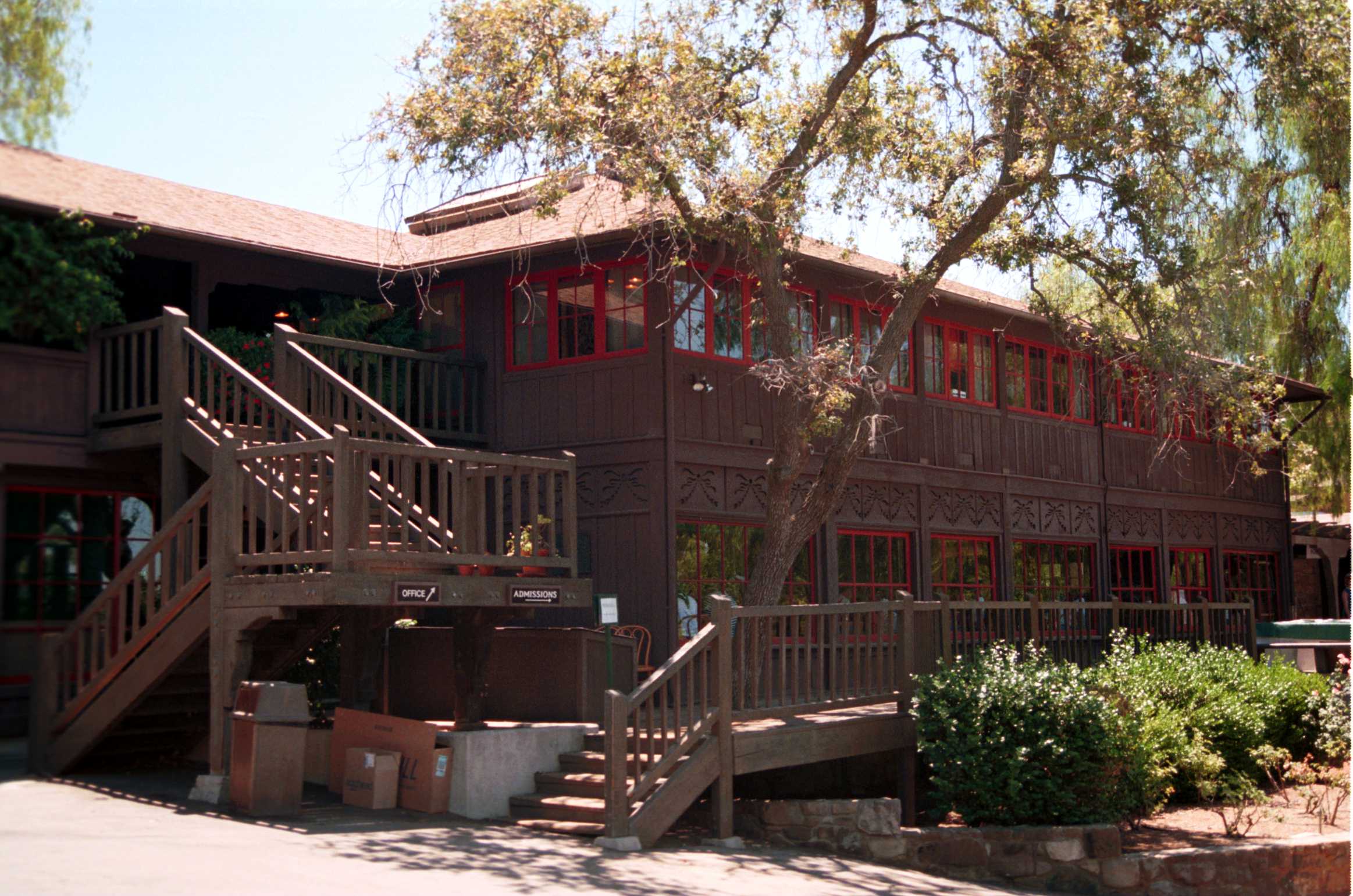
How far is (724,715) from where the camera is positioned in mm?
11562

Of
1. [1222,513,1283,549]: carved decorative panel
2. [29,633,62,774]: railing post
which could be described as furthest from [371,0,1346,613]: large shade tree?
[1222,513,1283,549]: carved decorative panel

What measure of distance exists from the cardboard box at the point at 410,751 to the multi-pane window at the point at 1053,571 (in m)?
10.8

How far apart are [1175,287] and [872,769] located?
18.8 ft

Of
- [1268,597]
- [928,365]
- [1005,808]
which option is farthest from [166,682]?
[1268,597]

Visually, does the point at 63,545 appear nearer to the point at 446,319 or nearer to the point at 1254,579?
the point at 446,319

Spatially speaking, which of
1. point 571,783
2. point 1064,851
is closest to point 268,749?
point 571,783

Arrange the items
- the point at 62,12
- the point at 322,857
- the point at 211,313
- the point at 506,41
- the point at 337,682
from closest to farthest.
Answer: the point at 62,12 → the point at 322,857 → the point at 506,41 → the point at 337,682 → the point at 211,313

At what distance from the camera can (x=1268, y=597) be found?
86.2 feet

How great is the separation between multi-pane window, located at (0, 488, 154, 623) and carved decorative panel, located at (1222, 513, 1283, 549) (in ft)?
59.9

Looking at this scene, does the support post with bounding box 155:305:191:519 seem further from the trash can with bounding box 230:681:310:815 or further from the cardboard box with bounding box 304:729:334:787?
the trash can with bounding box 230:681:310:815

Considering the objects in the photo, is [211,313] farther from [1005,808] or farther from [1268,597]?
[1268,597]

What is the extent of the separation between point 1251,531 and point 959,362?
911 centimetres

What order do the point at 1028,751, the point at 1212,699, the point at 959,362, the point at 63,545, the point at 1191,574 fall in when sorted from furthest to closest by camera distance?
1. the point at 1191,574
2. the point at 959,362
3. the point at 1212,699
4. the point at 63,545
5. the point at 1028,751

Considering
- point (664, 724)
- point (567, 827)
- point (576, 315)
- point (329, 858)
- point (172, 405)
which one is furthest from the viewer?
point (576, 315)
